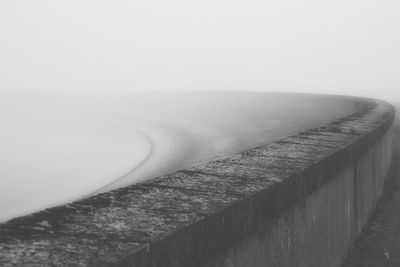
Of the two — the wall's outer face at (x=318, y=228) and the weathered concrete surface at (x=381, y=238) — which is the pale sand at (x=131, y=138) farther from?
the wall's outer face at (x=318, y=228)

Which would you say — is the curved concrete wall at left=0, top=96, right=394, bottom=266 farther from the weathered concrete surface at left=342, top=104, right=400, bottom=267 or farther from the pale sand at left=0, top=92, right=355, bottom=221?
the pale sand at left=0, top=92, right=355, bottom=221

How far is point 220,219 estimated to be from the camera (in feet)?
5.91

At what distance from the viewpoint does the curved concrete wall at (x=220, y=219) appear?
1453 millimetres

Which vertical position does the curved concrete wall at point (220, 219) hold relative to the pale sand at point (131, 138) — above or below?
above

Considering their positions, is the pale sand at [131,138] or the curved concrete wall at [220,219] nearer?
the curved concrete wall at [220,219]

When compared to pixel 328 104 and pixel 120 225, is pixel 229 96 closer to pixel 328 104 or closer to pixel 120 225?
pixel 328 104

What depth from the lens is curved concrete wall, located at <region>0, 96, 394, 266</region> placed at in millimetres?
1453

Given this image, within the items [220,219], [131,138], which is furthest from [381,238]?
[131,138]

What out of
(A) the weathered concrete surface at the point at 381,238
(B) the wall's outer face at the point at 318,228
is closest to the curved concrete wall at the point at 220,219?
(B) the wall's outer face at the point at 318,228

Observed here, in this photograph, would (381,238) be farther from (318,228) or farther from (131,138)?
(131,138)

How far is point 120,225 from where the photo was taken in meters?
1.64

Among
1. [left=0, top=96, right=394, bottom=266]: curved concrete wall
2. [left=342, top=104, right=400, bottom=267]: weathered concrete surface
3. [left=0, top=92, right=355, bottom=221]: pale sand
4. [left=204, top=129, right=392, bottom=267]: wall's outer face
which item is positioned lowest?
[left=0, top=92, right=355, bottom=221]: pale sand

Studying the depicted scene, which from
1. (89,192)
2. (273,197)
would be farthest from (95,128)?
(273,197)

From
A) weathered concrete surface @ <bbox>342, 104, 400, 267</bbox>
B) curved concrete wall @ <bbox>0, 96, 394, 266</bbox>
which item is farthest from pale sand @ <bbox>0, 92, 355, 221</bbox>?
curved concrete wall @ <bbox>0, 96, 394, 266</bbox>
